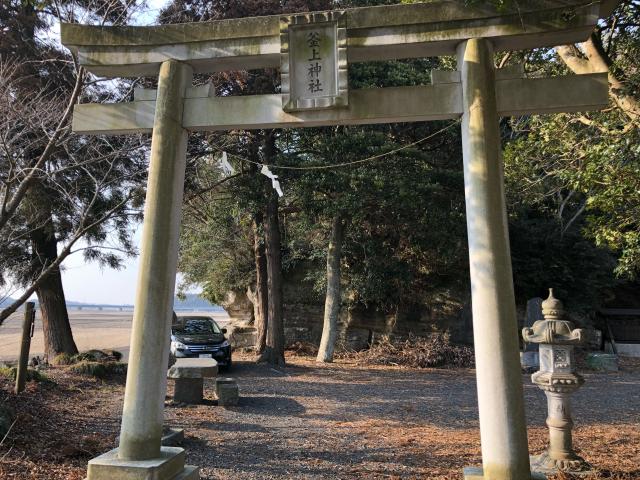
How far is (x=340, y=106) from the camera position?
4.62 m

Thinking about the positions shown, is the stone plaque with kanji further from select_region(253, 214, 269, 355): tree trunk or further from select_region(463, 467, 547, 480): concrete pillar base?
select_region(253, 214, 269, 355): tree trunk

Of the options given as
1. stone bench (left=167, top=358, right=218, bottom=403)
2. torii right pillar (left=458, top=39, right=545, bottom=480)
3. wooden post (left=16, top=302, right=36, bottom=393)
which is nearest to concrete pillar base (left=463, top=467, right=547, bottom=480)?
torii right pillar (left=458, top=39, right=545, bottom=480)

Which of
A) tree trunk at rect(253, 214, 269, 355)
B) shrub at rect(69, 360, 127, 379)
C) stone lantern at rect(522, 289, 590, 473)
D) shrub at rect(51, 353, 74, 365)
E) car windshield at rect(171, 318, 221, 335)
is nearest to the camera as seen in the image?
stone lantern at rect(522, 289, 590, 473)

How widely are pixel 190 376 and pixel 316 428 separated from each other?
261 cm

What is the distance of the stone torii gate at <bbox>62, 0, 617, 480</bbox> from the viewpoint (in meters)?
4.14

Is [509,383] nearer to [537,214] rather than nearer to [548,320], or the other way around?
[548,320]

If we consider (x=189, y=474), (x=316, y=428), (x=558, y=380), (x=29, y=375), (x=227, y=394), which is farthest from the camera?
(x=29, y=375)

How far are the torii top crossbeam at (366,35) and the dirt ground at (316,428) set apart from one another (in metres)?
4.45

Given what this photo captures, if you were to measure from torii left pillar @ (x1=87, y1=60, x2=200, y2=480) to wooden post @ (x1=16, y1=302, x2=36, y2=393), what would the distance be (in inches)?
202

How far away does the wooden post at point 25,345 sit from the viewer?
328 inches

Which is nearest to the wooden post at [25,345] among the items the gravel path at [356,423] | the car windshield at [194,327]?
the gravel path at [356,423]

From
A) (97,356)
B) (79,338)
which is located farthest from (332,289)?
(79,338)

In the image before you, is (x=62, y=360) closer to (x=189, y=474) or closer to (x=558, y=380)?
(x=189, y=474)

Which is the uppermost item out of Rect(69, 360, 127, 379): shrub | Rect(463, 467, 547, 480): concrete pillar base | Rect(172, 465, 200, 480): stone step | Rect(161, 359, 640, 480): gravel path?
Rect(69, 360, 127, 379): shrub
